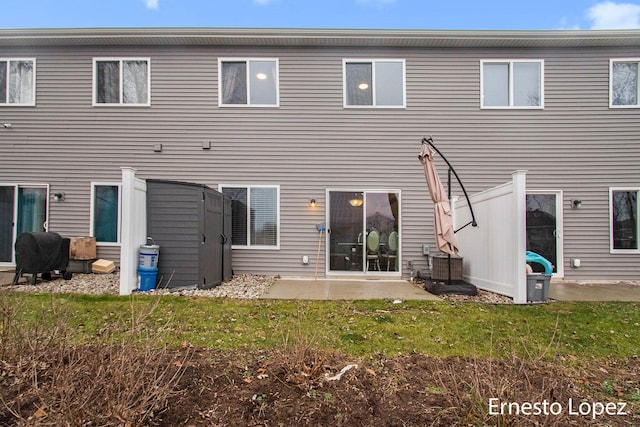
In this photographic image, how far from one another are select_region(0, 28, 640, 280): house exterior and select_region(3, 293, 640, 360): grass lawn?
9.18 ft

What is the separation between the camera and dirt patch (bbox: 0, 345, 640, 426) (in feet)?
6.32

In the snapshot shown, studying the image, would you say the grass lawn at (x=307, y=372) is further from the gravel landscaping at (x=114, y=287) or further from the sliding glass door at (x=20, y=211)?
the sliding glass door at (x=20, y=211)

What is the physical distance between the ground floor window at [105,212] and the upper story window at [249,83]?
3.56m

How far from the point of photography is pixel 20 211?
7930mm

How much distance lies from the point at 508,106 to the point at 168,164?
8.50m

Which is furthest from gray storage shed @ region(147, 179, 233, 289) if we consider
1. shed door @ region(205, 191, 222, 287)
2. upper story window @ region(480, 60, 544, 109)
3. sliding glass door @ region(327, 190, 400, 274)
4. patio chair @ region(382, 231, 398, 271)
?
upper story window @ region(480, 60, 544, 109)

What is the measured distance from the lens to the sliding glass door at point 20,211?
7.87 meters

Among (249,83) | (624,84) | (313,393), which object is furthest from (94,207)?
(624,84)

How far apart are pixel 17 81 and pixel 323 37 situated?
781 centimetres

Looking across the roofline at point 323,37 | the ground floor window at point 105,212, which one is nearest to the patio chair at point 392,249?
the roofline at point 323,37

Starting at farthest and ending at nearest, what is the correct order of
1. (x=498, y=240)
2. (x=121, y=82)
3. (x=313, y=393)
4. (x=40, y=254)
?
1. (x=121, y=82)
2. (x=40, y=254)
3. (x=498, y=240)
4. (x=313, y=393)

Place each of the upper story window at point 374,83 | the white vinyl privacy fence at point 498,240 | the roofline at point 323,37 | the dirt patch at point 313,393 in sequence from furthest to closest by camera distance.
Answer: the upper story window at point 374,83, the roofline at point 323,37, the white vinyl privacy fence at point 498,240, the dirt patch at point 313,393

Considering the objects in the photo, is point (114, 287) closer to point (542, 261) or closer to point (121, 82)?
point (121, 82)

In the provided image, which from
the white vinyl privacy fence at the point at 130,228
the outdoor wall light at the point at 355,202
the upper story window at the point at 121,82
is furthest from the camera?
the upper story window at the point at 121,82
